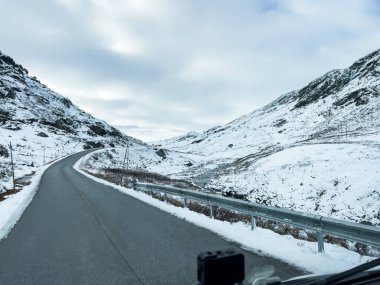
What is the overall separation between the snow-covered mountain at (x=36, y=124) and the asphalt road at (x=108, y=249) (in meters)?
51.9

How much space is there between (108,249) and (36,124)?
11181 centimetres

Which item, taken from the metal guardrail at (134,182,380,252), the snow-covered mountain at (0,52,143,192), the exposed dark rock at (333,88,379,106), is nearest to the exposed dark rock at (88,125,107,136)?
the snow-covered mountain at (0,52,143,192)

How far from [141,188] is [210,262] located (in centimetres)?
1975

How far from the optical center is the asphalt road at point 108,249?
641cm

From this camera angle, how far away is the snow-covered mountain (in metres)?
81.6

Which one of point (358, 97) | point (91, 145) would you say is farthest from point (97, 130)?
point (358, 97)

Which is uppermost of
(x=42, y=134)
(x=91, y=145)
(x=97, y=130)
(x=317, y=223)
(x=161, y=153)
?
(x=97, y=130)

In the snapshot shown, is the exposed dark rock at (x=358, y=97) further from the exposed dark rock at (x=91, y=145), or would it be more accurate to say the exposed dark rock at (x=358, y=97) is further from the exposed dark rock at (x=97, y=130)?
the exposed dark rock at (x=97, y=130)

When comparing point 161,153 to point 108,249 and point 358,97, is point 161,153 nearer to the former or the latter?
point 358,97

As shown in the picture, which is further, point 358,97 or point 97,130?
point 97,130

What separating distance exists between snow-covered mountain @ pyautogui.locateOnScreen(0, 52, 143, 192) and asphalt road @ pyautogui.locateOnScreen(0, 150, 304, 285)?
51946mm

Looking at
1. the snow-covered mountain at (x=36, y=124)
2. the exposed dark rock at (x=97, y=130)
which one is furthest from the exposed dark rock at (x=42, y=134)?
the exposed dark rock at (x=97, y=130)

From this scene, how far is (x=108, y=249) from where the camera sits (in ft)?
26.9

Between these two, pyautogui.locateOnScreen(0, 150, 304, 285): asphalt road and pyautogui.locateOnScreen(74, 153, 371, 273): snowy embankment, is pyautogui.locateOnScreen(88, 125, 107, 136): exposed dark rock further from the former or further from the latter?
pyautogui.locateOnScreen(74, 153, 371, 273): snowy embankment
